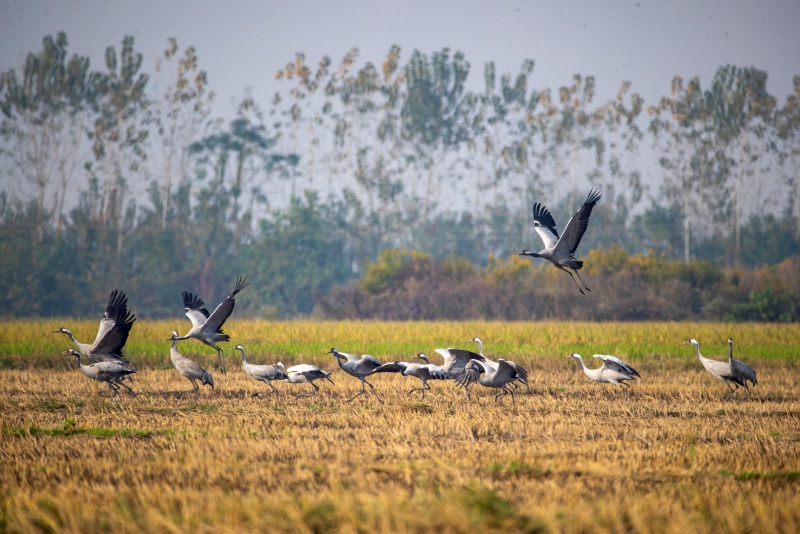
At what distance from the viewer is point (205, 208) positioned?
161 feet

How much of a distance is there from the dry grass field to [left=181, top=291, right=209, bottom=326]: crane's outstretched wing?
102cm

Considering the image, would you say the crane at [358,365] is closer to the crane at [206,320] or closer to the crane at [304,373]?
the crane at [304,373]

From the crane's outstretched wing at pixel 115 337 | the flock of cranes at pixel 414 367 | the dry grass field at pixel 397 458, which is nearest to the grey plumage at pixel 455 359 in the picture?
the flock of cranes at pixel 414 367

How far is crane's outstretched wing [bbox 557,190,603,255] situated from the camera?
12641 mm

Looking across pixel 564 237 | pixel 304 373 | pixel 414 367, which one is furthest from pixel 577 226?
pixel 304 373

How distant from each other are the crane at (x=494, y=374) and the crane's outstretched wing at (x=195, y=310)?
4.83 meters

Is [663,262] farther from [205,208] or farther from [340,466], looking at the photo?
[340,466]

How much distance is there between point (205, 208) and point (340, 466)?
43.0 meters

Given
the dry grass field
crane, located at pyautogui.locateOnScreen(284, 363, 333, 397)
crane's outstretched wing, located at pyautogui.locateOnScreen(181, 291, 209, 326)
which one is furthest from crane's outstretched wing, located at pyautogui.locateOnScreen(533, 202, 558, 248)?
crane's outstretched wing, located at pyautogui.locateOnScreen(181, 291, 209, 326)

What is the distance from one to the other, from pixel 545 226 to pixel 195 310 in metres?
5.78

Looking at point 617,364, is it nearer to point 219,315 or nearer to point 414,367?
point 414,367

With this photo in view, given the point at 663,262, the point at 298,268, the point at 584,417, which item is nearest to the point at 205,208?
the point at 298,268

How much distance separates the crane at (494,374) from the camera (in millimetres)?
11773

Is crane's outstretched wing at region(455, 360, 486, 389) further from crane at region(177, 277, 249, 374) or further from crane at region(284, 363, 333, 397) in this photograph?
crane at region(177, 277, 249, 374)
